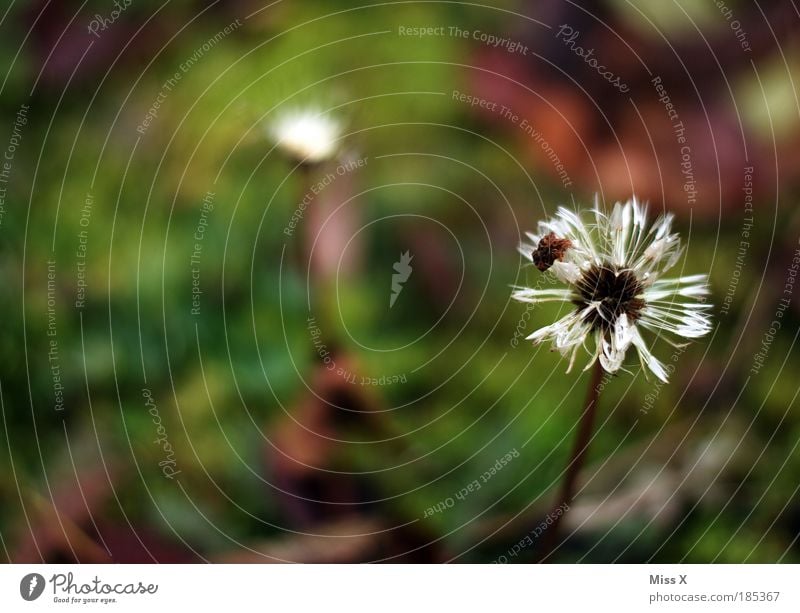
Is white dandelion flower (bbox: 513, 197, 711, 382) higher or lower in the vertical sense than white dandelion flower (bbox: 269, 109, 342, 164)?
lower

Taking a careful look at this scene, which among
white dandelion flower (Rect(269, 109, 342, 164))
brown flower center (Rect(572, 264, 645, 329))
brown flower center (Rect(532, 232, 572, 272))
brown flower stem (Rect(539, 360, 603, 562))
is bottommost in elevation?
brown flower stem (Rect(539, 360, 603, 562))

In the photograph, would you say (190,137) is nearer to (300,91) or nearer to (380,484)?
(300,91)

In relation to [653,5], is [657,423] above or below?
below

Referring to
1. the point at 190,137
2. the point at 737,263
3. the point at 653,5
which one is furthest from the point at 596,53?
the point at 190,137
